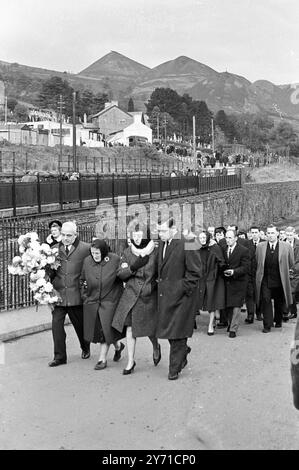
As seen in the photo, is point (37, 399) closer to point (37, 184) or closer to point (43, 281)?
point (43, 281)

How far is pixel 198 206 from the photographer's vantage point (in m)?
36.8

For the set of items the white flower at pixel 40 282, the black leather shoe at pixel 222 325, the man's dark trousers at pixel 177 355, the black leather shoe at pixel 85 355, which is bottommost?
the black leather shoe at pixel 222 325

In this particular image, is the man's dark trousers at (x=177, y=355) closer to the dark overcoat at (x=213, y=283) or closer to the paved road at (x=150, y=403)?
the paved road at (x=150, y=403)

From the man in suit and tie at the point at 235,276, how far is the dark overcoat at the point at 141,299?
2.66m

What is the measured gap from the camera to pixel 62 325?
759cm

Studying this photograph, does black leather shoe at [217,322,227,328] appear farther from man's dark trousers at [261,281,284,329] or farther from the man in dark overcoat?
the man in dark overcoat

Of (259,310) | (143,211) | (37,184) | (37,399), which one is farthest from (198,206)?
(37,399)

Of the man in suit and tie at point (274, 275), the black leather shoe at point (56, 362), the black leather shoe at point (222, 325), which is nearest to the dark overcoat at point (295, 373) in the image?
the black leather shoe at point (56, 362)

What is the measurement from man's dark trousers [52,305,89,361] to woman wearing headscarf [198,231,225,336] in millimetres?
2824

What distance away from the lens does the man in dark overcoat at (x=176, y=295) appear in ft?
23.2

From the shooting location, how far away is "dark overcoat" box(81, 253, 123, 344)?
24.7 ft
